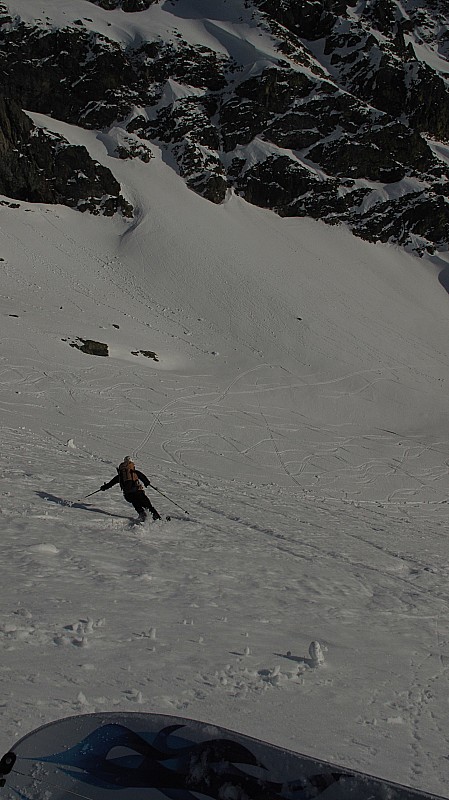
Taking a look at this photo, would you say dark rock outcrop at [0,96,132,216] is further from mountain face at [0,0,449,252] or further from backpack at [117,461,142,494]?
backpack at [117,461,142,494]

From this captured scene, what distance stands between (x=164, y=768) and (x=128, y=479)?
6830 mm

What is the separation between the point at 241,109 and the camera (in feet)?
218

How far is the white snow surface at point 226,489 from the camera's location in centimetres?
425

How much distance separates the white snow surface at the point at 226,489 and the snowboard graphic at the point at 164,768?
2.18 feet

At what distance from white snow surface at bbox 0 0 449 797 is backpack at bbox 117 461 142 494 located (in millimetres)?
594

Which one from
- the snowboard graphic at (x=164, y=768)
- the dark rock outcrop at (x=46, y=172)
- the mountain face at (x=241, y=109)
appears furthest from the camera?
the mountain face at (x=241, y=109)

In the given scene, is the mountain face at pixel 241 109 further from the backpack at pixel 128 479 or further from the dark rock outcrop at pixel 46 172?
the backpack at pixel 128 479

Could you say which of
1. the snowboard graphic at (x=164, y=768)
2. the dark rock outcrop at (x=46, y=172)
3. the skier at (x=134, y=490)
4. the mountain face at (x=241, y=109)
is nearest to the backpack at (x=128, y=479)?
the skier at (x=134, y=490)

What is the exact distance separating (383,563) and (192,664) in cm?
591

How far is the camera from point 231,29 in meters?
76.2

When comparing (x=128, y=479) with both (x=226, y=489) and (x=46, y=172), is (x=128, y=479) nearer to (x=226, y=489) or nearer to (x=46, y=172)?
(x=226, y=489)

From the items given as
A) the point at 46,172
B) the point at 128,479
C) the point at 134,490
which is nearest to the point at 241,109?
the point at 46,172

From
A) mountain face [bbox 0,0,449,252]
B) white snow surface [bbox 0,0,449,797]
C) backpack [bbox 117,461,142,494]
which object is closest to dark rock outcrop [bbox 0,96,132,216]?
mountain face [bbox 0,0,449,252]

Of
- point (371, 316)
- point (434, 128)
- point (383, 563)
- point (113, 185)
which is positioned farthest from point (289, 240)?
point (383, 563)
